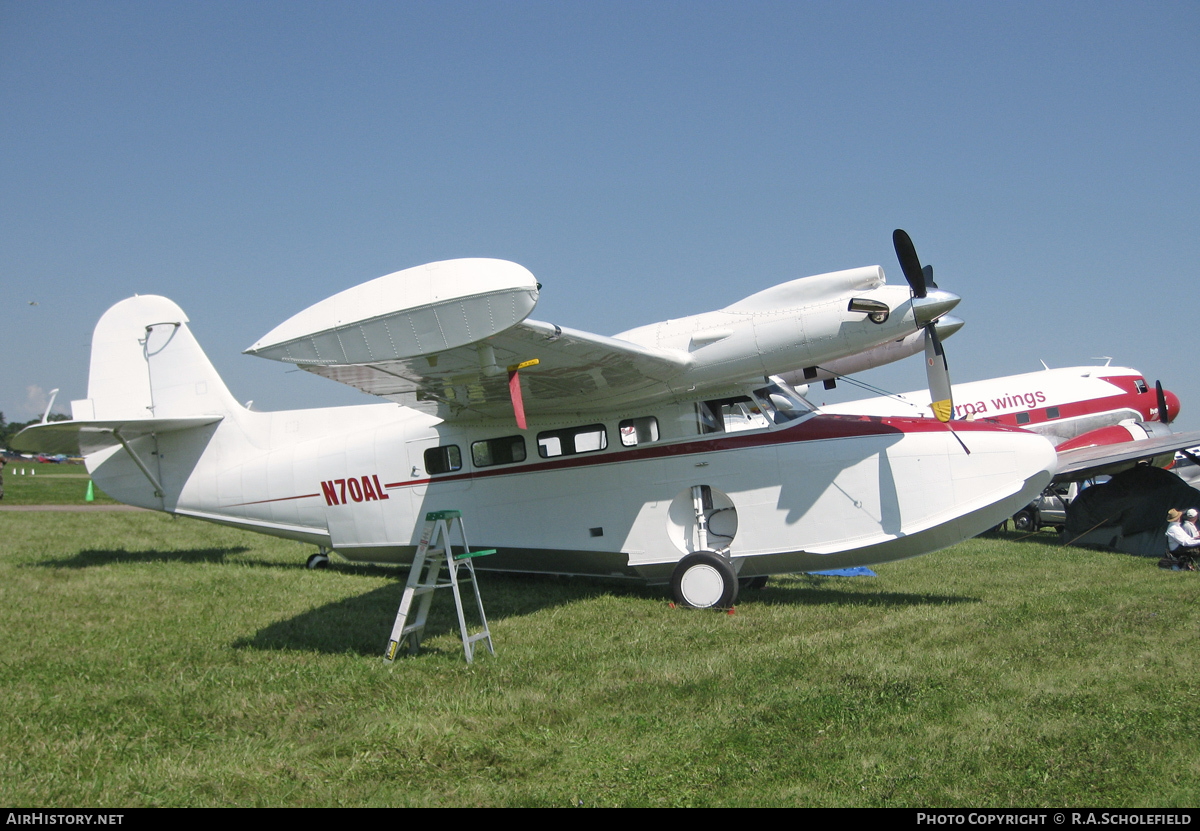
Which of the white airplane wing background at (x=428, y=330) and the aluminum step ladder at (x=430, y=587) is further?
the aluminum step ladder at (x=430, y=587)

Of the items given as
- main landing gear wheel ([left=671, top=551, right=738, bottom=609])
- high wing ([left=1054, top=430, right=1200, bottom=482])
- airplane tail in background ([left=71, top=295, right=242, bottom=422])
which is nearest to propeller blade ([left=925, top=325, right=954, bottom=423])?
main landing gear wheel ([left=671, top=551, right=738, bottom=609])

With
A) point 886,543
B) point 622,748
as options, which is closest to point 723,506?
point 886,543

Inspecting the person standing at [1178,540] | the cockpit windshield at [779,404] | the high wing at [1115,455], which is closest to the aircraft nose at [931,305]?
the cockpit windshield at [779,404]

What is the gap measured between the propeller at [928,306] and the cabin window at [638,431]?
3115mm

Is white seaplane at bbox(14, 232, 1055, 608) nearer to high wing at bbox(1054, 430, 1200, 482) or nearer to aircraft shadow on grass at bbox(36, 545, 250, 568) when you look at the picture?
aircraft shadow on grass at bbox(36, 545, 250, 568)

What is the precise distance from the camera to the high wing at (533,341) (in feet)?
18.6

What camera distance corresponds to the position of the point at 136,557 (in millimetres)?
12273

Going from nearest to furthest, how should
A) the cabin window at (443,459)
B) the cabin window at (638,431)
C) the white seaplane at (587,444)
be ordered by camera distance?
the white seaplane at (587,444), the cabin window at (638,431), the cabin window at (443,459)

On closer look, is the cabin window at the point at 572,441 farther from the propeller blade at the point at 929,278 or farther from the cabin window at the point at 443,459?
the propeller blade at the point at 929,278

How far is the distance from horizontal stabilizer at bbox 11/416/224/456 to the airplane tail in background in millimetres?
229

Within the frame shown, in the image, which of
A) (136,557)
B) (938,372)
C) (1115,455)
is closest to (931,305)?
(938,372)

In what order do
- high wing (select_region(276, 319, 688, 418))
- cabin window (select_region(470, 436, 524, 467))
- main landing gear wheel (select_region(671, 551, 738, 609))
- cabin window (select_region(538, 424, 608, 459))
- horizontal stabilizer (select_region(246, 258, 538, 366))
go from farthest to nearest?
cabin window (select_region(470, 436, 524, 467))
cabin window (select_region(538, 424, 608, 459))
main landing gear wheel (select_region(671, 551, 738, 609))
high wing (select_region(276, 319, 688, 418))
horizontal stabilizer (select_region(246, 258, 538, 366))

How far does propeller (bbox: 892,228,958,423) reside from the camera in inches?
300

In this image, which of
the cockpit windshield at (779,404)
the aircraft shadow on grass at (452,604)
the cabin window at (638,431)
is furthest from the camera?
the cabin window at (638,431)
